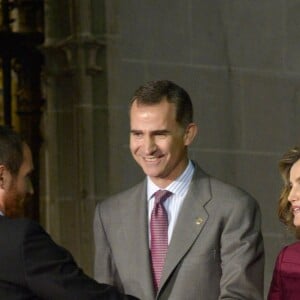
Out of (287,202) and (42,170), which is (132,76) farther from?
(287,202)

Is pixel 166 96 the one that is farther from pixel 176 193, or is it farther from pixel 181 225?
pixel 181 225

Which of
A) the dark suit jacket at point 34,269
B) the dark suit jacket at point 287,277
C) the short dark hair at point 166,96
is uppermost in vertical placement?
the short dark hair at point 166,96

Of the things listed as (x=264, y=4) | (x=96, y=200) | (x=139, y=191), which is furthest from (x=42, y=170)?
(x=139, y=191)

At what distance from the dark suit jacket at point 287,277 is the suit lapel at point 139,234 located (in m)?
0.47

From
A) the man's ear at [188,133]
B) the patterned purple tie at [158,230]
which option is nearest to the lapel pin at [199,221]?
the patterned purple tie at [158,230]

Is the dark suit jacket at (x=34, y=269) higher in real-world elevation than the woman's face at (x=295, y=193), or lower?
lower

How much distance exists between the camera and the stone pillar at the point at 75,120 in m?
7.83

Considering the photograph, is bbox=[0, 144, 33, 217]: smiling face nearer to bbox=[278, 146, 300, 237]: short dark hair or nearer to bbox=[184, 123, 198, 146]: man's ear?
bbox=[184, 123, 198, 146]: man's ear

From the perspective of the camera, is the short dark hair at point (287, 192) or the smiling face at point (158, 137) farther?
the short dark hair at point (287, 192)

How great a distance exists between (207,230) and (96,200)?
325 cm

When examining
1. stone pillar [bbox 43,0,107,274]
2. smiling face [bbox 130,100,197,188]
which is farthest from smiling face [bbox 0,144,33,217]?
stone pillar [bbox 43,0,107,274]

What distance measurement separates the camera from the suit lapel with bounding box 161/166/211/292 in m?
4.63

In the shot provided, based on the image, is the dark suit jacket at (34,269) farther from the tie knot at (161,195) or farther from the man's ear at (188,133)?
the man's ear at (188,133)

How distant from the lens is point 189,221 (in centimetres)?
468
